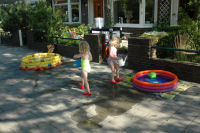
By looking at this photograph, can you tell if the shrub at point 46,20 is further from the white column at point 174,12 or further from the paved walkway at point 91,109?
the white column at point 174,12

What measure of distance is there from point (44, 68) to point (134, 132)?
5.59 meters

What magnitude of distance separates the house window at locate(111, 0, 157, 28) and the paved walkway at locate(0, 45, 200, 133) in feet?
31.4

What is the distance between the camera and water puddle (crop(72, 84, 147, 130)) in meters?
4.12

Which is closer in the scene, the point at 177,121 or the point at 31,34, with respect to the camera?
the point at 177,121

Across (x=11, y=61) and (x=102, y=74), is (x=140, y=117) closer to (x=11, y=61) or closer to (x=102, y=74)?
(x=102, y=74)

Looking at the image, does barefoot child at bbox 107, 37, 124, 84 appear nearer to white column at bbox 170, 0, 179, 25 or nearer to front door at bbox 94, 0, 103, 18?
white column at bbox 170, 0, 179, 25

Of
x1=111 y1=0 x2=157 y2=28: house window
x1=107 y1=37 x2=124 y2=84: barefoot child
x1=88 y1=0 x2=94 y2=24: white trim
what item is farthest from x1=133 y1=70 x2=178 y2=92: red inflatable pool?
x1=88 y1=0 x2=94 y2=24: white trim

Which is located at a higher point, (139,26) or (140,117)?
(139,26)

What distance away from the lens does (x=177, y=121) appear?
3994 millimetres

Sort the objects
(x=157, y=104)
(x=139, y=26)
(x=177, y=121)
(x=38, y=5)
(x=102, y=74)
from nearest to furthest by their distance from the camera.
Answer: (x=177, y=121)
(x=157, y=104)
(x=102, y=74)
(x=38, y=5)
(x=139, y=26)

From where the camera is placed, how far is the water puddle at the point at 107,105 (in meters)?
4.12

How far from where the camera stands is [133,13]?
15.8m

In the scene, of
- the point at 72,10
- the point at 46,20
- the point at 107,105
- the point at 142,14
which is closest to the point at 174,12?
the point at 142,14

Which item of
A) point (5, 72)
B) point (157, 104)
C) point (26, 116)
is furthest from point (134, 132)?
point (5, 72)
